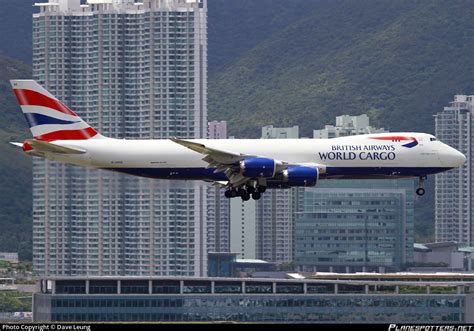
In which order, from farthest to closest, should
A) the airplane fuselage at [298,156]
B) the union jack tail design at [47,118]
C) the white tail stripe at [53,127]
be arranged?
1. the white tail stripe at [53,127]
2. the union jack tail design at [47,118]
3. the airplane fuselage at [298,156]

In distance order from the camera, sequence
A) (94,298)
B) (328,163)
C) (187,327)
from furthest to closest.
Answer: (94,298), (328,163), (187,327)

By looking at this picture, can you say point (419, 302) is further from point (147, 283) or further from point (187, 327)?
point (187, 327)

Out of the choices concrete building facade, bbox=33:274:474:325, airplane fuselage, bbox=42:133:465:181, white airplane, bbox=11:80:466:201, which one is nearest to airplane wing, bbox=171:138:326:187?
white airplane, bbox=11:80:466:201

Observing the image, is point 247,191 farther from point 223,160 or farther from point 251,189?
point 223,160

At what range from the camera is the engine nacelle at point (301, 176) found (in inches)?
4643

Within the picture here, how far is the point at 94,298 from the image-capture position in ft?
543

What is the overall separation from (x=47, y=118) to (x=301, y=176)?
20.3 metres

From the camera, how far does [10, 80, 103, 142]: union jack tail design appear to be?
126 metres

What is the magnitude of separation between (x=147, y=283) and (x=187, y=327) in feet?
345

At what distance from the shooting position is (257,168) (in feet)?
387

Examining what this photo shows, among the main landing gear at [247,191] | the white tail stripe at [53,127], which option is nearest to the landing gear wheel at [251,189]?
the main landing gear at [247,191]

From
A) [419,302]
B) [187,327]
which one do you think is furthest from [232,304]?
[187,327]

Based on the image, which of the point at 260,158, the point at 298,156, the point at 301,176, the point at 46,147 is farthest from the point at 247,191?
the point at 46,147

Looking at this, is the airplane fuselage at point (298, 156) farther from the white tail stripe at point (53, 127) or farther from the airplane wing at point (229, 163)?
the white tail stripe at point (53, 127)
